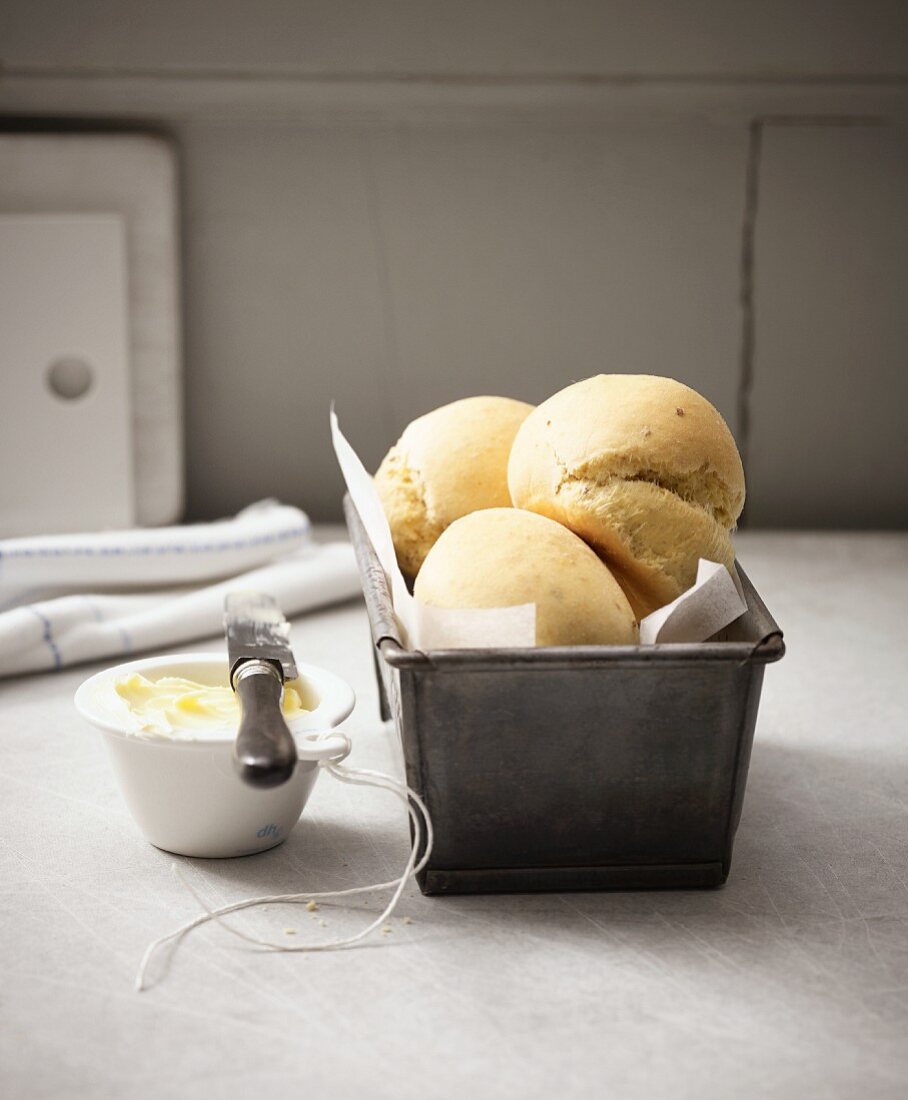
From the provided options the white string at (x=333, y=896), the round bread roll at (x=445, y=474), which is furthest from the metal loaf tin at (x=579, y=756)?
the round bread roll at (x=445, y=474)

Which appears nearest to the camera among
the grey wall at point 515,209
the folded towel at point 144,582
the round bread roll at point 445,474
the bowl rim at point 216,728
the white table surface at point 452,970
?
the white table surface at point 452,970

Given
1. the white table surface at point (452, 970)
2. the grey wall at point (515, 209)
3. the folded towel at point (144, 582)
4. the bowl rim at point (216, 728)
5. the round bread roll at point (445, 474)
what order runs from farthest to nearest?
the grey wall at point (515, 209) < the folded towel at point (144, 582) < the round bread roll at point (445, 474) < the bowl rim at point (216, 728) < the white table surface at point (452, 970)

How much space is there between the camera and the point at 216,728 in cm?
58

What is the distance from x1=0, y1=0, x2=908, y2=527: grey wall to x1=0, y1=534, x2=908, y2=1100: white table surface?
0.65 m

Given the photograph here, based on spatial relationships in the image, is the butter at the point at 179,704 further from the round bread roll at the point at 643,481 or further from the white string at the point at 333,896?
the round bread roll at the point at 643,481

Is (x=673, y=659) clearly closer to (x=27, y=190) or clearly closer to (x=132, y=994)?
(x=132, y=994)

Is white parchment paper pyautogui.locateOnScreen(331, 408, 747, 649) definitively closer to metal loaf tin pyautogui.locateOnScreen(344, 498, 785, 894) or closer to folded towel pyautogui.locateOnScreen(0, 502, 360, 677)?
metal loaf tin pyautogui.locateOnScreen(344, 498, 785, 894)

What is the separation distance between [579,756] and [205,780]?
175 millimetres

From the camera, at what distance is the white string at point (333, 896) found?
0.53m

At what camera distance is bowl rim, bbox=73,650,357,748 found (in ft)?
1.84

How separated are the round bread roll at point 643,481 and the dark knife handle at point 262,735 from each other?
16 cm

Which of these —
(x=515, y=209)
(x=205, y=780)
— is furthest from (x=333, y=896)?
(x=515, y=209)

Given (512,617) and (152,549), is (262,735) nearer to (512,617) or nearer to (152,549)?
(512,617)

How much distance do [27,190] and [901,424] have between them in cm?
93
